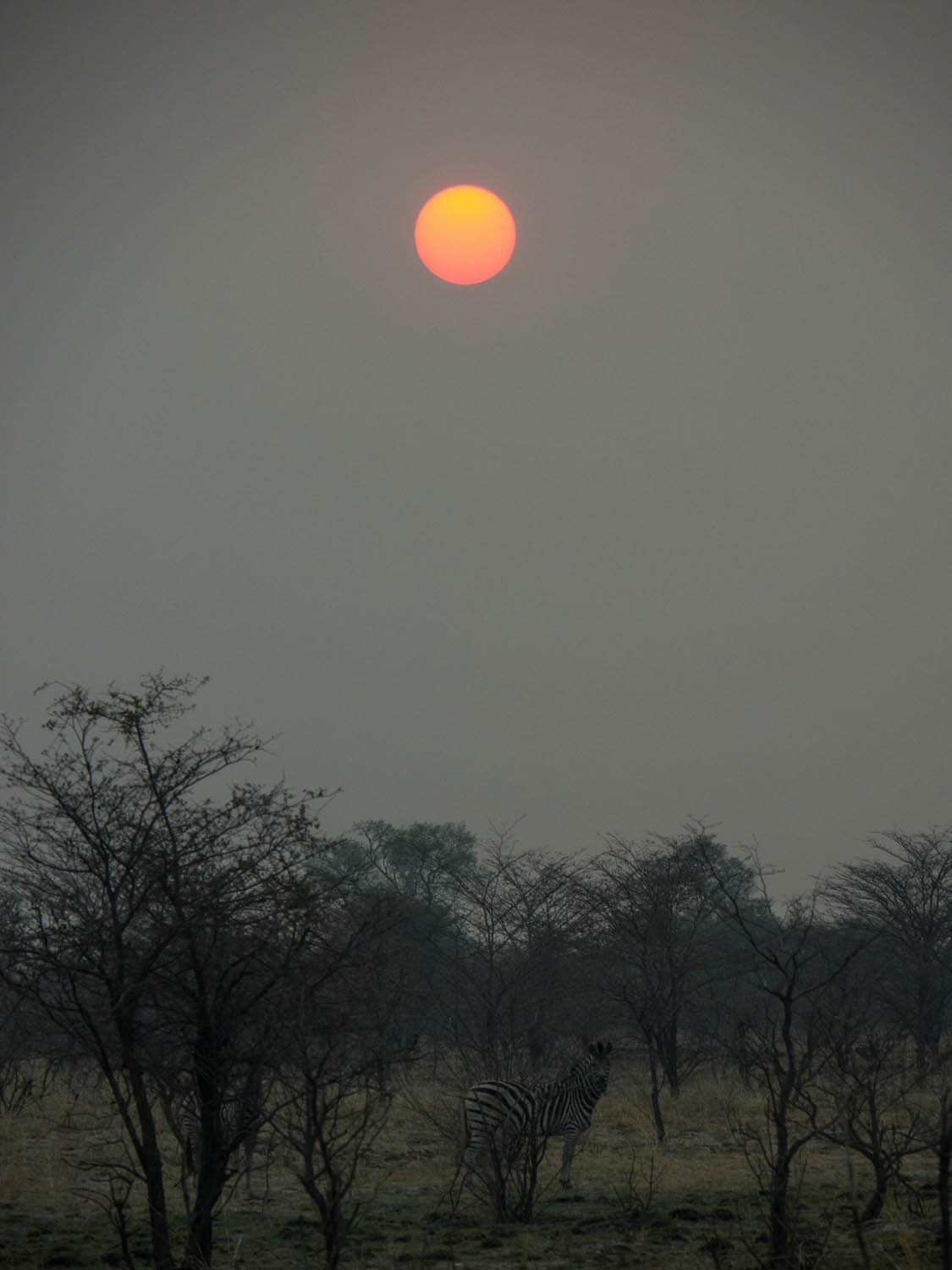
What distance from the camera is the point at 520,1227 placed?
11086 mm

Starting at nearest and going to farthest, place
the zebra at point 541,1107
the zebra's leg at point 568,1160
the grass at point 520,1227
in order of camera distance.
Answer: the grass at point 520,1227, the zebra at point 541,1107, the zebra's leg at point 568,1160

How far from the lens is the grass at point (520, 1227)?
947 centimetres

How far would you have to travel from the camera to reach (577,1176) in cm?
1468

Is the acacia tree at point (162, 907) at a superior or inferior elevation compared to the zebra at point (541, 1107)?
superior

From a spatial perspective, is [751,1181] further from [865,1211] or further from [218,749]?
[218,749]

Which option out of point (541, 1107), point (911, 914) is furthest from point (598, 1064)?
point (911, 914)

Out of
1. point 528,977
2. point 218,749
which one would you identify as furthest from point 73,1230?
point 528,977

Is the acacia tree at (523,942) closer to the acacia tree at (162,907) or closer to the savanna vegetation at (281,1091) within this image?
the savanna vegetation at (281,1091)

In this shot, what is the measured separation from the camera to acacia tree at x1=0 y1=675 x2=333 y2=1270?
8.41 m

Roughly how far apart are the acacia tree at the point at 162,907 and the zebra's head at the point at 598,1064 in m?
7.12

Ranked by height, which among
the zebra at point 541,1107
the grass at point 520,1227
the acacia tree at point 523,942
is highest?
the acacia tree at point 523,942

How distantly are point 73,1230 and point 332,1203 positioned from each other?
253 inches

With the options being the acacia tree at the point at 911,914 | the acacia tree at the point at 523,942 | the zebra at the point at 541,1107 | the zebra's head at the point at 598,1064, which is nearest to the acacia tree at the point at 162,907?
the zebra at the point at 541,1107

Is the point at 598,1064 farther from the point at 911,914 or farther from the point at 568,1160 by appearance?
the point at 911,914
